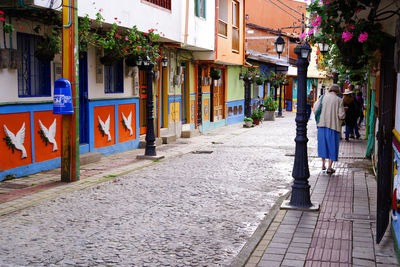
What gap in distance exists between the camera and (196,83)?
20.4 m

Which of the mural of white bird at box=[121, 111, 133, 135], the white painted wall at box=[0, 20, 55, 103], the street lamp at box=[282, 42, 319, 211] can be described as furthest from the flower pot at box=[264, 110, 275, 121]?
the street lamp at box=[282, 42, 319, 211]

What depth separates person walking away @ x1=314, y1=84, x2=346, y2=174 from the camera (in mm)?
10258

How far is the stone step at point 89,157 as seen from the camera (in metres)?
11.3

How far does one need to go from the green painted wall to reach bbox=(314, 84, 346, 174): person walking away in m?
15.3

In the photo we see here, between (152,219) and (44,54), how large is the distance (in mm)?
4562

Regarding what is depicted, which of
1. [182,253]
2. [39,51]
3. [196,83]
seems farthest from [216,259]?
[196,83]

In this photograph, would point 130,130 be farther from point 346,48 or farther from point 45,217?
point 346,48

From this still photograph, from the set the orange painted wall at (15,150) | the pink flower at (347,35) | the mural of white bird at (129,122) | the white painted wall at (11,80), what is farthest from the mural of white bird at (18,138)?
the pink flower at (347,35)

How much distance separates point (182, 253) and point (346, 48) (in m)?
3.29

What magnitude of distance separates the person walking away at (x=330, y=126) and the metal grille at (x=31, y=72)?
5806 mm

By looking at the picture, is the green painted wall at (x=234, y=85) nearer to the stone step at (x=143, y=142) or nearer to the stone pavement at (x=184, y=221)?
the stone step at (x=143, y=142)

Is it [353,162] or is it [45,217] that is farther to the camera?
[353,162]

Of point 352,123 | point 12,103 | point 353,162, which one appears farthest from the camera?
point 352,123

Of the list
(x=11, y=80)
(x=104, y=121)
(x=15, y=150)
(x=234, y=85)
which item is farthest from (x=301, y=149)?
(x=234, y=85)
